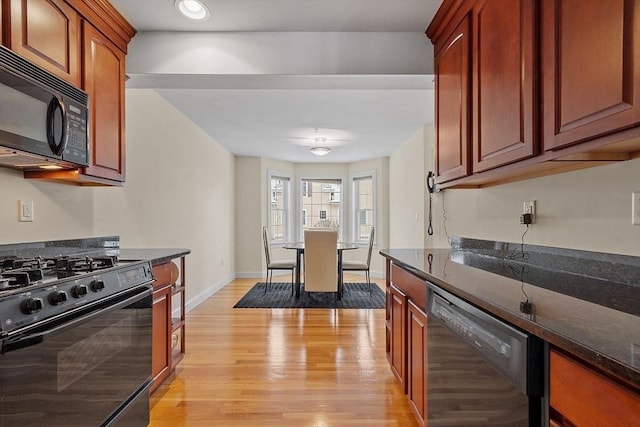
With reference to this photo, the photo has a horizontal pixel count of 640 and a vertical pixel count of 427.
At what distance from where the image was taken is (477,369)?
1158 millimetres

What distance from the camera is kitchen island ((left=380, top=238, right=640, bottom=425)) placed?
682mm

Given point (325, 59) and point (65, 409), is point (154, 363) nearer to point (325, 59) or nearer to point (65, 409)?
point (65, 409)

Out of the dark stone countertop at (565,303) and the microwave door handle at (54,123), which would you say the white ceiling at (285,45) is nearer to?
the microwave door handle at (54,123)

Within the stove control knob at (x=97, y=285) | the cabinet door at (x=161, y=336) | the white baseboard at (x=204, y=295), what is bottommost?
the white baseboard at (x=204, y=295)

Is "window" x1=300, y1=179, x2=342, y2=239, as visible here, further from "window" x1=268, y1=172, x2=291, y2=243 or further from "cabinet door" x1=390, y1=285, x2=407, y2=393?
"cabinet door" x1=390, y1=285, x2=407, y2=393

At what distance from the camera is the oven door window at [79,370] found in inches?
43.1

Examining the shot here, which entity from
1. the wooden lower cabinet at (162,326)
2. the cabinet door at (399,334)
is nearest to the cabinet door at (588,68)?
the cabinet door at (399,334)

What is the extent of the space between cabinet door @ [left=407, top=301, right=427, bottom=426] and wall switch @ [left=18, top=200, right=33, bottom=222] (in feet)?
7.06

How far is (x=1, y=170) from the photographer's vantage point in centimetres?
179

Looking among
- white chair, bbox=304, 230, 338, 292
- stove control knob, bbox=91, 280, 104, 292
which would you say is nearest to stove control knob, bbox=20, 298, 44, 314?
stove control knob, bbox=91, 280, 104, 292

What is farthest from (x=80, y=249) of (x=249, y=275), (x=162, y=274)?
(x=249, y=275)

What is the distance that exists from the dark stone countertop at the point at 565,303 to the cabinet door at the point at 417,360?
9.6 inches

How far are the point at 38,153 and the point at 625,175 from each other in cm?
237

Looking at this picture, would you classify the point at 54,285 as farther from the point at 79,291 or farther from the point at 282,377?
the point at 282,377
